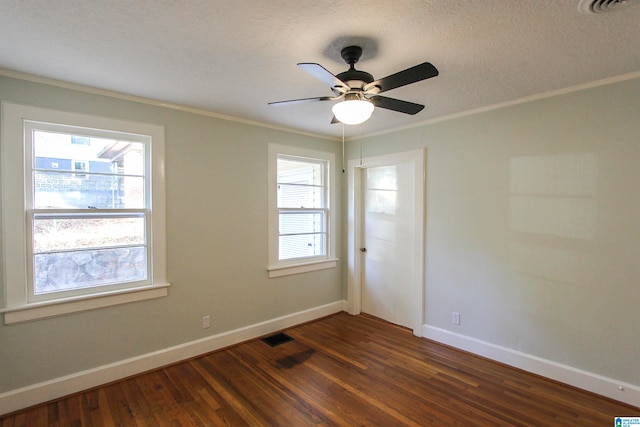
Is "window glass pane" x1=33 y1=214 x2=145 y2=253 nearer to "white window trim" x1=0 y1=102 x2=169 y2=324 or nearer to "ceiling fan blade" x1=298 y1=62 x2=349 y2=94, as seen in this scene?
"white window trim" x1=0 y1=102 x2=169 y2=324

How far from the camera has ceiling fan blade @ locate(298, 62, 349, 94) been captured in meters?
1.57

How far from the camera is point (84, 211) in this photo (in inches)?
98.7

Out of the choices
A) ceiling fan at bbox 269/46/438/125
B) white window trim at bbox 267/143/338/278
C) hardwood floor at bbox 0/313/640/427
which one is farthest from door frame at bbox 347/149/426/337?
ceiling fan at bbox 269/46/438/125

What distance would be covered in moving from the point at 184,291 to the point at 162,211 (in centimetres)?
81

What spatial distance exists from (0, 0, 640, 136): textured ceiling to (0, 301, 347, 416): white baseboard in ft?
7.63

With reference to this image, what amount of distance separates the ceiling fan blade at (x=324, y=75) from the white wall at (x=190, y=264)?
1.81 meters

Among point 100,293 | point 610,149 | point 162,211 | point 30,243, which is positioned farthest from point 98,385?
point 610,149

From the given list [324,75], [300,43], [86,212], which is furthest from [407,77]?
[86,212]

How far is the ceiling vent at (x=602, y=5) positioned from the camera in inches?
55.2

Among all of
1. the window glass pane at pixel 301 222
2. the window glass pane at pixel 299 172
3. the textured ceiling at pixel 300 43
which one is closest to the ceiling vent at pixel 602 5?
the textured ceiling at pixel 300 43

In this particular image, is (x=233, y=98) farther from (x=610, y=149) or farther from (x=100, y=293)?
(x=610, y=149)

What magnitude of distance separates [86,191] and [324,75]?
222 cm

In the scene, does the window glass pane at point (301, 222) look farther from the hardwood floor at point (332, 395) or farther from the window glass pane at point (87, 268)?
the window glass pane at point (87, 268)

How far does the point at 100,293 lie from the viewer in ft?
8.38
